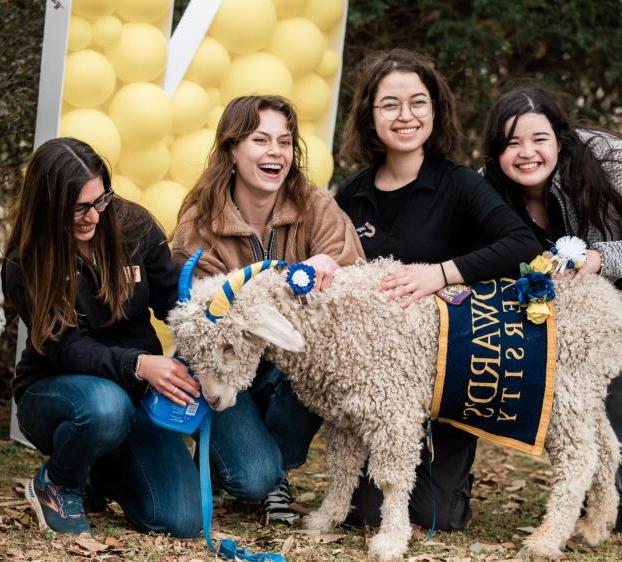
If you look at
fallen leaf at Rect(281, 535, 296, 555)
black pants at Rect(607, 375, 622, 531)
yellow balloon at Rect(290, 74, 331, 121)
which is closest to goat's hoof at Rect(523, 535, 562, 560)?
black pants at Rect(607, 375, 622, 531)

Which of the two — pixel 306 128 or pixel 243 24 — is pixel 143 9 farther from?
pixel 306 128

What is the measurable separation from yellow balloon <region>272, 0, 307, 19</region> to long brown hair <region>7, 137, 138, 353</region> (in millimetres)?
2057

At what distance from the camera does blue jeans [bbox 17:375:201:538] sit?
11.2 ft

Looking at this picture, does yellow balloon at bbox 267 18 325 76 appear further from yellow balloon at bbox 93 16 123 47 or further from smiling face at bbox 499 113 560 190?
smiling face at bbox 499 113 560 190

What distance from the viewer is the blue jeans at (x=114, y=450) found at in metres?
3.41

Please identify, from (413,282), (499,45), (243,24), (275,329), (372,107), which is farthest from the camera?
(499,45)

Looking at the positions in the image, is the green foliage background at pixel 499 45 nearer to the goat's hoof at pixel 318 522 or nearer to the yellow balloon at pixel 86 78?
the yellow balloon at pixel 86 78

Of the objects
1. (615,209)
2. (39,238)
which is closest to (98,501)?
(39,238)

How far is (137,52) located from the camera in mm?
4512

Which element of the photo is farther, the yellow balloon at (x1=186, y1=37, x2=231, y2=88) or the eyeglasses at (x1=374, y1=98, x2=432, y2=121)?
the yellow balloon at (x1=186, y1=37, x2=231, y2=88)

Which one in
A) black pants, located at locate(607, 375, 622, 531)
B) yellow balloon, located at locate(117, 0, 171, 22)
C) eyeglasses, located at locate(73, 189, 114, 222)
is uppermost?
yellow balloon, located at locate(117, 0, 171, 22)

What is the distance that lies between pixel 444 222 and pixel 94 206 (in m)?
1.49

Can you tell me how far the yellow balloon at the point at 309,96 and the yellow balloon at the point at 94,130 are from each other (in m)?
1.20

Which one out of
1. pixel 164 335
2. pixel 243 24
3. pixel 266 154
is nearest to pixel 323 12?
pixel 243 24
